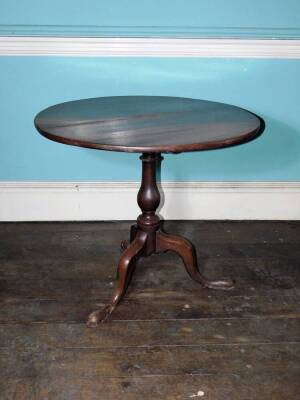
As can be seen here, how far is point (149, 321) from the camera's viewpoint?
1534 mm

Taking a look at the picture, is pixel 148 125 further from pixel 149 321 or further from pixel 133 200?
pixel 133 200

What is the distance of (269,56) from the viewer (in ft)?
6.52

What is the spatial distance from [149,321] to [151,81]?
112 centimetres

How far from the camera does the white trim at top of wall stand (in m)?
1.90

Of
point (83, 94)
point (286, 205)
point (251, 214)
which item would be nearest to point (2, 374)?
point (83, 94)

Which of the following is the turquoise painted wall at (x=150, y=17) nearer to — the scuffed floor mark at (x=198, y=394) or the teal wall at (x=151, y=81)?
the teal wall at (x=151, y=81)

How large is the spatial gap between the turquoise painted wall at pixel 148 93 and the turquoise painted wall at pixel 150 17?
128 millimetres

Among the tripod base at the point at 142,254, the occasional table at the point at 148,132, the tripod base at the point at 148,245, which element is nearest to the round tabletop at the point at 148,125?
the occasional table at the point at 148,132

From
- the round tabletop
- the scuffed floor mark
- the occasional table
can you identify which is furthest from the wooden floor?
the round tabletop

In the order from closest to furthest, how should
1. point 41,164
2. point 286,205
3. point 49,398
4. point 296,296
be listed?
point 49,398, point 296,296, point 41,164, point 286,205

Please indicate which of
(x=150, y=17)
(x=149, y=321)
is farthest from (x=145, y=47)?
(x=149, y=321)

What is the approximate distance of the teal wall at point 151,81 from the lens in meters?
1.88

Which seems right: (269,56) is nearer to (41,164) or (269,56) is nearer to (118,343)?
(41,164)

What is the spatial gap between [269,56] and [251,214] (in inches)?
32.8
